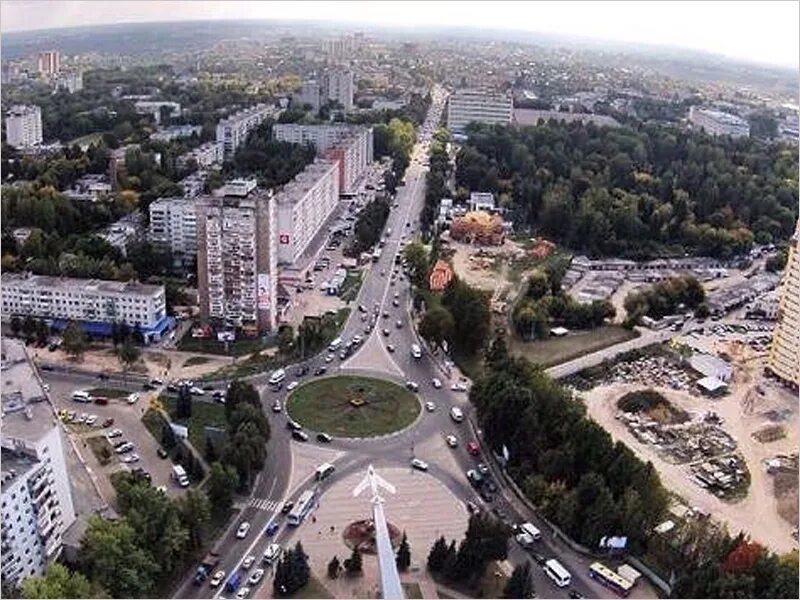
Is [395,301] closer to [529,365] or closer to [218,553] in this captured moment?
[529,365]

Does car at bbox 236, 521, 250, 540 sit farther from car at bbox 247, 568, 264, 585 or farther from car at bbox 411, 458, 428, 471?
car at bbox 411, 458, 428, 471

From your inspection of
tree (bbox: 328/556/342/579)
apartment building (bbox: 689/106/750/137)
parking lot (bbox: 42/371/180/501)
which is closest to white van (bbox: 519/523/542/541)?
tree (bbox: 328/556/342/579)

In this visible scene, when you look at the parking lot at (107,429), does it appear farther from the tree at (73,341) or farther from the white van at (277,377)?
the white van at (277,377)

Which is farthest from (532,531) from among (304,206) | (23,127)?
(23,127)

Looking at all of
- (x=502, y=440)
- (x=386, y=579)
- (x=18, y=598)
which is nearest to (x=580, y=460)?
(x=502, y=440)

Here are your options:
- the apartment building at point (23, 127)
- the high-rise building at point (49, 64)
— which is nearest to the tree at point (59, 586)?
the high-rise building at point (49, 64)
